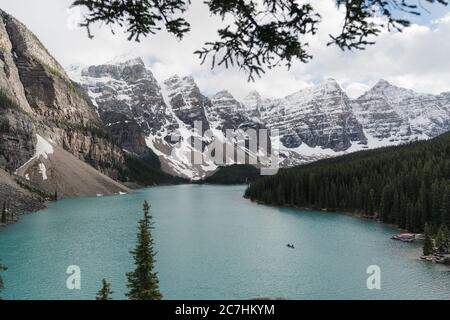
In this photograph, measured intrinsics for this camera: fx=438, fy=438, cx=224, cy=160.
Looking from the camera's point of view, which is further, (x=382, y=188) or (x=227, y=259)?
(x=382, y=188)

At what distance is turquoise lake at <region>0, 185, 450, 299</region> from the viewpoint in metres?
41.7

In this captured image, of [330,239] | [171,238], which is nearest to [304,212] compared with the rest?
[330,239]

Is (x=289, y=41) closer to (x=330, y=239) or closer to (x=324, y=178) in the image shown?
(x=330, y=239)

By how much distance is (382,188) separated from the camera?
108m

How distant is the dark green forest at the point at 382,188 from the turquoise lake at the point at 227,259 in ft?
25.1

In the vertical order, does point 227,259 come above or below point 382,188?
below

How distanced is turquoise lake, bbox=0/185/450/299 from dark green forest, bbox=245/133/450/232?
7.66 m

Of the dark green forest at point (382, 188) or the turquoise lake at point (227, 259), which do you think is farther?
the dark green forest at point (382, 188)

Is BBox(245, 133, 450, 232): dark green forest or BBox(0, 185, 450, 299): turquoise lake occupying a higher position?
BBox(245, 133, 450, 232): dark green forest

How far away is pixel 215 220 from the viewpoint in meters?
96.9

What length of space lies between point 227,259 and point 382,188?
65.2 meters

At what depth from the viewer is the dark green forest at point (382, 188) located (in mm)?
83750

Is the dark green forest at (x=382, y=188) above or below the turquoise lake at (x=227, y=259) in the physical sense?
above
